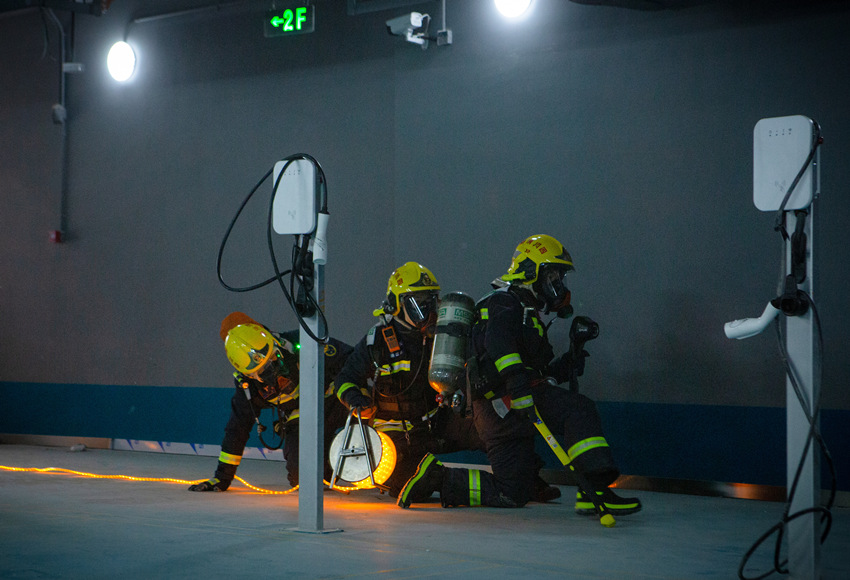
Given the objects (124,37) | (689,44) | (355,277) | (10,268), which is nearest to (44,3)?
(124,37)

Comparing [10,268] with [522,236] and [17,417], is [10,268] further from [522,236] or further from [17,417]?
[522,236]

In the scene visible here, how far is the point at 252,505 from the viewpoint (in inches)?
260

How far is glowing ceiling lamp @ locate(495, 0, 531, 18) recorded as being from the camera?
8.11 meters

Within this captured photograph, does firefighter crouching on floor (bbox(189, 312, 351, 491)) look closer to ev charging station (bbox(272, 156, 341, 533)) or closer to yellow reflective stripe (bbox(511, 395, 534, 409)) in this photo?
yellow reflective stripe (bbox(511, 395, 534, 409))

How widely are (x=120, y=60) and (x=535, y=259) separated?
6.17m

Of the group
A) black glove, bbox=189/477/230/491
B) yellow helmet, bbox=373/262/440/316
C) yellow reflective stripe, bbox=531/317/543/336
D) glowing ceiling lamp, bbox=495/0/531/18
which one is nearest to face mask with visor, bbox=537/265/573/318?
yellow reflective stripe, bbox=531/317/543/336

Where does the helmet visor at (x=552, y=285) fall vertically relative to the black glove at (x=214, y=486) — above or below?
above

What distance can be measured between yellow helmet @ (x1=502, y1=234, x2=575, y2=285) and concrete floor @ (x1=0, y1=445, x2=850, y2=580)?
154 cm

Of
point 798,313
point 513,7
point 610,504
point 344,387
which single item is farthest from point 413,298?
point 798,313

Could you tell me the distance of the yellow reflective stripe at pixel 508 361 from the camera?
6184mm

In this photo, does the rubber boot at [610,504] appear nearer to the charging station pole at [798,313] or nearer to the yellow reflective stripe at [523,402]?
the yellow reflective stripe at [523,402]

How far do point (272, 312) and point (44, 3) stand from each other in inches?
152

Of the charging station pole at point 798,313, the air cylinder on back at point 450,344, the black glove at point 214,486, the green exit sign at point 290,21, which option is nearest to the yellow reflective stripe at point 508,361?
the air cylinder on back at point 450,344

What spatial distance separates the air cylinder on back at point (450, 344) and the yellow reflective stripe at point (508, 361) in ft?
1.22
